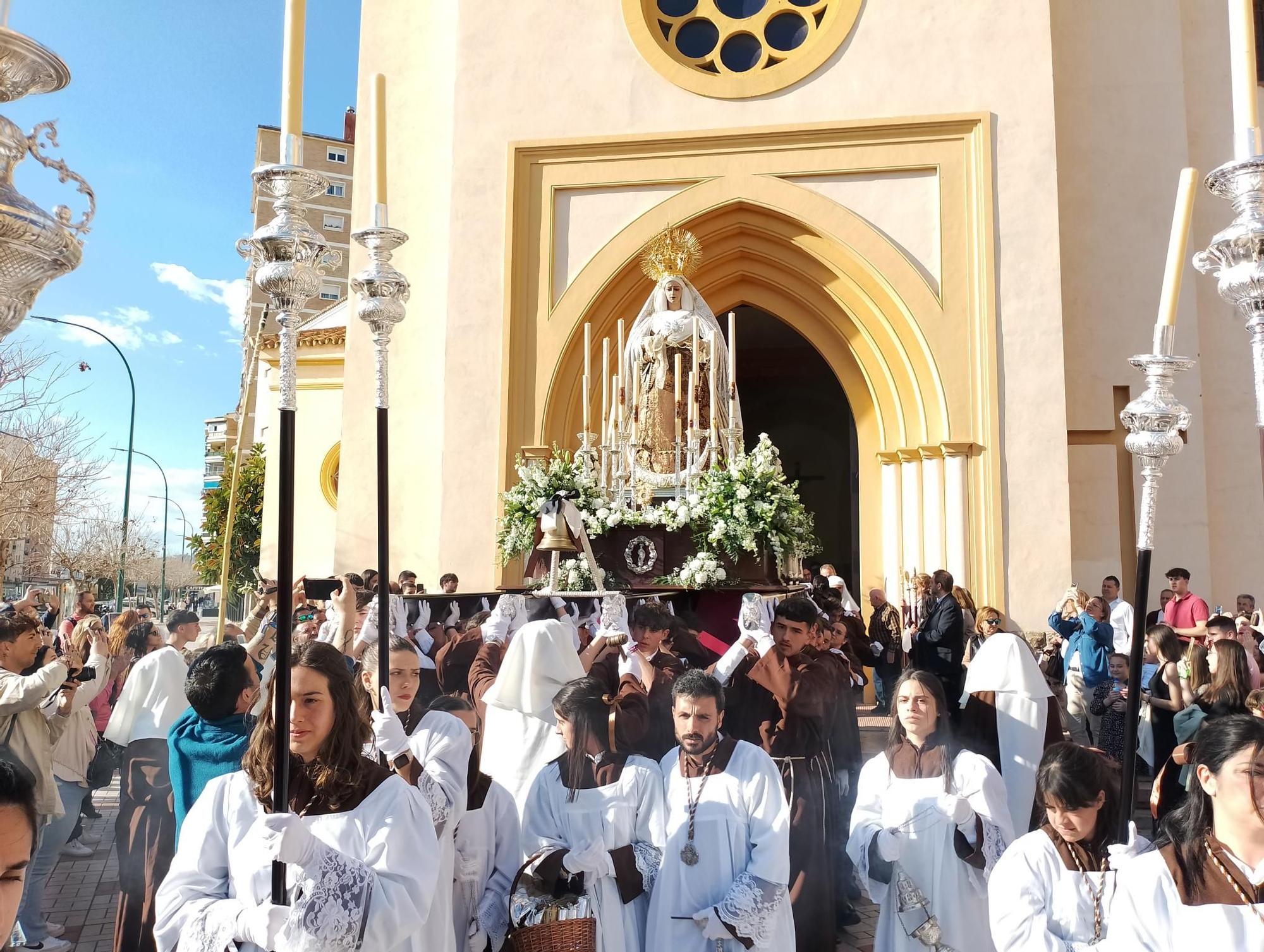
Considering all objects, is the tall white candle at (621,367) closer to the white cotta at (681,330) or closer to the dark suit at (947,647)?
the white cotta at (681,330)

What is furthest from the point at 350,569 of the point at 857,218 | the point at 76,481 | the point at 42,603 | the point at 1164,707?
the point at 1164,707

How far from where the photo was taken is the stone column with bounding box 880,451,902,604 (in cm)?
1349

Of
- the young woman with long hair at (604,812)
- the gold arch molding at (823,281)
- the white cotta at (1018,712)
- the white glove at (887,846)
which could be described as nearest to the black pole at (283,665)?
the young woman with long hair at (604,812)

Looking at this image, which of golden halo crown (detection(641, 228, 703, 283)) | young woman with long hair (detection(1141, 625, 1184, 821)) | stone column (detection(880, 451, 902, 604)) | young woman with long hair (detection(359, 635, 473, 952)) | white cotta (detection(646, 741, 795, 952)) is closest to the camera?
young woman with long hair (detection(359, 635, 473, 952))

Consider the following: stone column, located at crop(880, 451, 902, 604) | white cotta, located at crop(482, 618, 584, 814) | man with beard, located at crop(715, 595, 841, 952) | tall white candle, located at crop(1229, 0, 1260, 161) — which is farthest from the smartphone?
stone column, located at crop(880, 451, 902, 604)

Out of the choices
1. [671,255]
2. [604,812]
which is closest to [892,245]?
[671,255]

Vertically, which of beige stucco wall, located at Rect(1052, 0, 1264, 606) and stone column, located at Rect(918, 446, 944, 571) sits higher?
beige stucco wall, located at Rect(1052, 0, 1264, 606)

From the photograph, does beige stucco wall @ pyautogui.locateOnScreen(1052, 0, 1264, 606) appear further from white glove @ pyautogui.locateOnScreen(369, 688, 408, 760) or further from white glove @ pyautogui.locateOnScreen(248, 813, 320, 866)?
white glove @ pyautogui.locateOnScreen(248, 813, 320, 866)

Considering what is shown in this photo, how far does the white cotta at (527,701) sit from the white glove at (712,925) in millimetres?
1125

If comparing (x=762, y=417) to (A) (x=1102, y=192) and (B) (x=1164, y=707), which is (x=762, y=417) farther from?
(B) (x=1164, y=707)

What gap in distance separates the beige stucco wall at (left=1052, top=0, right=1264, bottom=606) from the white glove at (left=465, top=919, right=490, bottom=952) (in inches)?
446

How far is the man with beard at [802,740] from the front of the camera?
4.79 metres

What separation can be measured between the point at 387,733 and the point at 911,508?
10671 mm

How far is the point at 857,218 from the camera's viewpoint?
1322 cm
